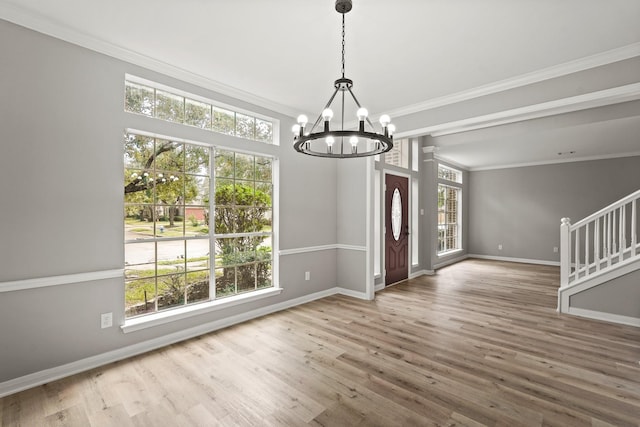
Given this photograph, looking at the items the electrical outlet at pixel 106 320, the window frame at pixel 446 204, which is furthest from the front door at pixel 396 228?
the electrical outlet at pixel 106 320

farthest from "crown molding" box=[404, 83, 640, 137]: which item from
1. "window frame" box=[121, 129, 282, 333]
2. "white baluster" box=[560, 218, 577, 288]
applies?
"window frame" box=[121, 129, 282, 333]

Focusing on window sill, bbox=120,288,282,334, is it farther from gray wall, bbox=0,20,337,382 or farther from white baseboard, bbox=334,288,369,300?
white baseboard, bbox=334,288,369,300

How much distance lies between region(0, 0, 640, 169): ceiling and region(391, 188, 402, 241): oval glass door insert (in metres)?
2.42

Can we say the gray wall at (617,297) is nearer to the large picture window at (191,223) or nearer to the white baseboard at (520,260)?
the large picture window at (191,223)

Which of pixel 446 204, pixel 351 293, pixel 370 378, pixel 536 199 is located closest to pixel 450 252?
pixel 446 204

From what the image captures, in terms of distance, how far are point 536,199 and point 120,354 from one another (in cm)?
943

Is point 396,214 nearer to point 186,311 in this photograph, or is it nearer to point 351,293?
point 351,293

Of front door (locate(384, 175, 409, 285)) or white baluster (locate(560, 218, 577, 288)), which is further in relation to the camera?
front door (locate(384, 175, 409, 285))

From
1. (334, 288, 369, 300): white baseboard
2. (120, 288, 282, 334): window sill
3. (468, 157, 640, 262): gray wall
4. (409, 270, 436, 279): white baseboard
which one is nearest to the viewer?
(120, 288, 282, 334): window sill

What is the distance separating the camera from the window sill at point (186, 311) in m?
2.88

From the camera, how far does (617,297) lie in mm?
3635

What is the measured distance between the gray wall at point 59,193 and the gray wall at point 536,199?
8600 mm

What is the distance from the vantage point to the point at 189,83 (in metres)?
3.30

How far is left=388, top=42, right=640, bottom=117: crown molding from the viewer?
279cm
